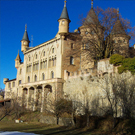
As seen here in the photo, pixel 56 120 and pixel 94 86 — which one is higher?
pixel 94 86

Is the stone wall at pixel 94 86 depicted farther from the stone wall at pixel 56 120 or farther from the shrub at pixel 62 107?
the stone wall at pixel 56 120

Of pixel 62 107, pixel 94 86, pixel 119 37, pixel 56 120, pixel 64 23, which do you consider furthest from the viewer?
pixel 64 23

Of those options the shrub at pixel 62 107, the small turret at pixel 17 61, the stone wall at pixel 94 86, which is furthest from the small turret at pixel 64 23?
the small turret at pixel 17 61

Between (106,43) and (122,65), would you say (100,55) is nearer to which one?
(106,43)

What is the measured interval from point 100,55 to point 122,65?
28.2 ft

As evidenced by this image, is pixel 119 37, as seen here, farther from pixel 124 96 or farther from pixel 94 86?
pixel 124 96

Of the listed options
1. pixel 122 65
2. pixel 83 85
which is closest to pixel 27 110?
pixel 83 85

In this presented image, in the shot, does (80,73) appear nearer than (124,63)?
No

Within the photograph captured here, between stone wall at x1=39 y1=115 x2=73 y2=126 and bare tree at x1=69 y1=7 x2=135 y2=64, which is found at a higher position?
bare tree at x1=69 y1=7 x2=135 y2=64

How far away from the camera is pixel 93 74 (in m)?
29.4

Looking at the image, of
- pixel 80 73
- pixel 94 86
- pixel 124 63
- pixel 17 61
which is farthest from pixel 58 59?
pixel 17 61

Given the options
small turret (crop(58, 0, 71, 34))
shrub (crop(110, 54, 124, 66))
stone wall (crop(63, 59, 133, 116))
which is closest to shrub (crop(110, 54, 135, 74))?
shrub (crop(110, 54, 124, 66))

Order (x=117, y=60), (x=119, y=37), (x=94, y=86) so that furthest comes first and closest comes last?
(x=119, y=37) < (x=94, y=86) < (x=117, y=60)

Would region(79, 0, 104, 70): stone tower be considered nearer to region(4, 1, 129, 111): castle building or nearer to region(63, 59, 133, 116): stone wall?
region(4, 1, 129, 111): castle building
